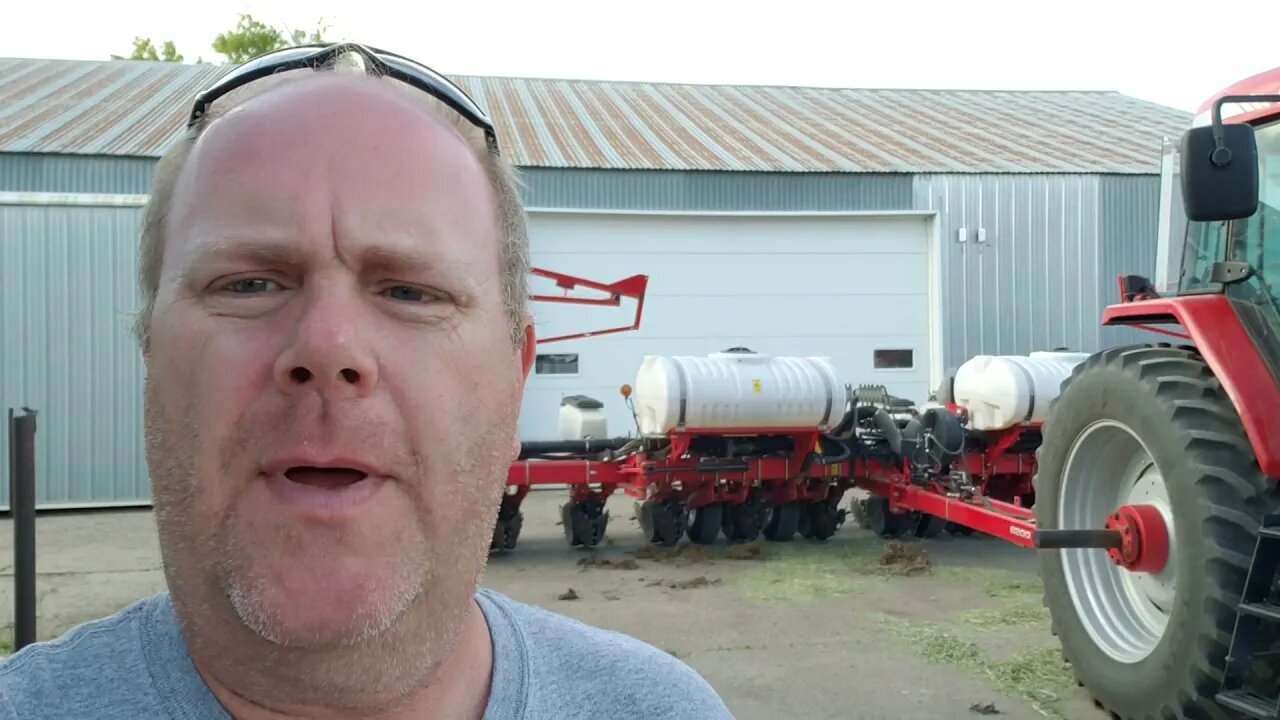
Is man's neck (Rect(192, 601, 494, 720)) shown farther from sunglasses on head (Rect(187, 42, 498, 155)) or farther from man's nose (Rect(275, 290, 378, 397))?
sunglasses on head (Rect(187, 42, 498, 155))

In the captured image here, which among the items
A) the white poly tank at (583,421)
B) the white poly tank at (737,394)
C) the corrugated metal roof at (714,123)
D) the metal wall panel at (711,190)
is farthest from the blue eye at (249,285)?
the corrugated metal roof at (714,123)

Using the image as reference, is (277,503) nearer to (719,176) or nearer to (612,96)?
(719,176)

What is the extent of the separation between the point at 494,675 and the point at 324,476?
1.30ft

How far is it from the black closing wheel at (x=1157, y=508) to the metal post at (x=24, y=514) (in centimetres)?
434

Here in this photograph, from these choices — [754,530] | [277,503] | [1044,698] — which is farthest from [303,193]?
[754,530]

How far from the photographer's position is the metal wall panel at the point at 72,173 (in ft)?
39.7

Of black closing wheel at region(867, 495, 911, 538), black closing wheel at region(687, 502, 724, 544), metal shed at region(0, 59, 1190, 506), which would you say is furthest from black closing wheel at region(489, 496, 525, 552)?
metal shed at region(0, 59, 1190, 506)

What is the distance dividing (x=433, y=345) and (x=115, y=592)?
764 centimetres

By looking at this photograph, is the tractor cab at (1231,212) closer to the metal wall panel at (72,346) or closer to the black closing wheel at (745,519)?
the black closing wheel at (745,519)

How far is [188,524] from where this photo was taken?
3.37ft

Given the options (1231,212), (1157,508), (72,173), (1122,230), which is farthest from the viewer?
(1122,230)

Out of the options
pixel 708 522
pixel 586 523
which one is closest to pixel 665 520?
pixel 708 522

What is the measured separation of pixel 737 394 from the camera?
864 cm

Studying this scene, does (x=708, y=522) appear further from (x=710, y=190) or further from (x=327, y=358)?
(x=327, y=358)
